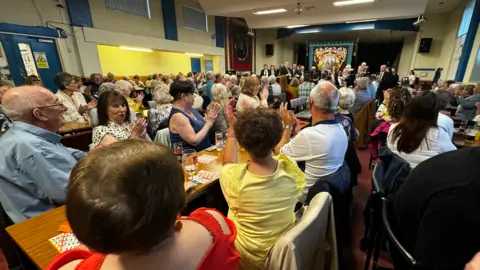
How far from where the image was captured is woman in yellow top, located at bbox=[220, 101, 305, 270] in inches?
42.9

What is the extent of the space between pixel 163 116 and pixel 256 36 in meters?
13.1

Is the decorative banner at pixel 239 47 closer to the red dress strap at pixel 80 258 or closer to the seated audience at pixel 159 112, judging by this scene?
the seated audience at pixel 159 112

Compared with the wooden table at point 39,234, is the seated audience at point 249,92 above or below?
above

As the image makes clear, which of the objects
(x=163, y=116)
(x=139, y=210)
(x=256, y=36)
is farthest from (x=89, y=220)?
(x=256, y=36)

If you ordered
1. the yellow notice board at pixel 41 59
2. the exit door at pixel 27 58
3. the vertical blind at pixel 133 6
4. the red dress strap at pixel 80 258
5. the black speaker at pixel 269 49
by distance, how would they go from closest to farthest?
the red dress strap at pixel 80 258 → the exit door at pixel 27 58 → the yellow notice board at pixel 41 59 → the vertical blind at pixel 133 6 → the black speaker at pixel 269 49

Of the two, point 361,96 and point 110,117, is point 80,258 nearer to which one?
point 110,117

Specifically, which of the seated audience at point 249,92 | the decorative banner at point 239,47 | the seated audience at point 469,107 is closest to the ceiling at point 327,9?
the decorative banner at point 239,47

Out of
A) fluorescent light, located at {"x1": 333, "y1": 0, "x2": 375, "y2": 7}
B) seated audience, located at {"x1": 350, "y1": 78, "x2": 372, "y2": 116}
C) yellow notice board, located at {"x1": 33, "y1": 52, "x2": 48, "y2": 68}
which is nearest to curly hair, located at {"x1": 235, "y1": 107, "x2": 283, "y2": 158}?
seated audience, located at {"x1": 350, "y1": 78, "x2": 372, "y2": 116}

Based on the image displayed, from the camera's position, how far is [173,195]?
1.67ft

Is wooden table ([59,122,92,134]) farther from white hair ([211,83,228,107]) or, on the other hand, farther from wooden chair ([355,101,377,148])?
wooden chair ([355,101,377,148])

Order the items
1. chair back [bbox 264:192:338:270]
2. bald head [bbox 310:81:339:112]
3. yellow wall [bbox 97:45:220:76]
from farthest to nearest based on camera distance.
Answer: yellow wall [bbox 97:45:220:76] → bald head [bbox 310:81:339:112] → chair back [bbox 264:192:338:270]

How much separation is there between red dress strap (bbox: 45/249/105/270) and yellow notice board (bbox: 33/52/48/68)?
727 centimetres

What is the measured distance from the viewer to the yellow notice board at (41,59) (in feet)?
18.4

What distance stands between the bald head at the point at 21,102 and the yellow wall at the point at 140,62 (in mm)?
8788
